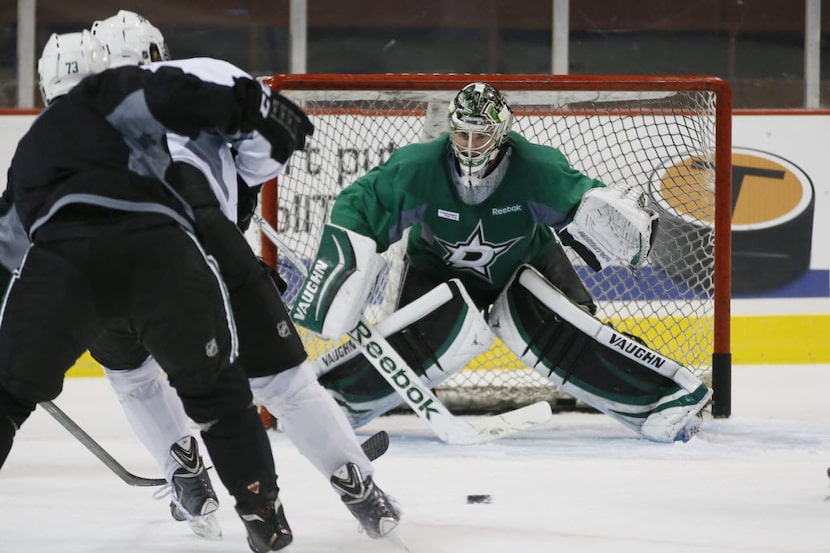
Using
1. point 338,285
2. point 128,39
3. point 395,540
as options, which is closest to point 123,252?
point 128,39

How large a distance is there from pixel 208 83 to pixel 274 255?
5.87 feet

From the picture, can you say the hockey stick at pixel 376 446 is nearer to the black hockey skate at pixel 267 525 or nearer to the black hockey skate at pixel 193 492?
the black hockey skate at pixel 193 492

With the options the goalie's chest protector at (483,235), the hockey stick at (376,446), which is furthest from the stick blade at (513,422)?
the hockey stick at (376,446)

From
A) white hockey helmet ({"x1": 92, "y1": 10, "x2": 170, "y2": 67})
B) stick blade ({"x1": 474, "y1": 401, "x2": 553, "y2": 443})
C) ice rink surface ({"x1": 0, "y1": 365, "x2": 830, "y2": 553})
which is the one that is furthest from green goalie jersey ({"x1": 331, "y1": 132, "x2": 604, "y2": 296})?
white hockey helmet ({"x1": 92, "y1": 10, "x2": 170, "y2": 67})

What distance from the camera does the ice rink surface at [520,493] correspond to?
1998mm

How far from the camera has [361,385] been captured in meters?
3.13

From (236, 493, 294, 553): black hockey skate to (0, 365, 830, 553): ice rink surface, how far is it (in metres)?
0.17

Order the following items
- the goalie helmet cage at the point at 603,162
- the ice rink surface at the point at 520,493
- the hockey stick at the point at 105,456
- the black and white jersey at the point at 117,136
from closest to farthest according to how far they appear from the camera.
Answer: the black and white jersey at the point at 117,136 < the ice rink surface at the point at 520,493 < the hockey stick at the point at 105,456 < the goalie helmet cage at the point at 603,162

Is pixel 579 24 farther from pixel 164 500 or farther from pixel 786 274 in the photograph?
pixel 164 500

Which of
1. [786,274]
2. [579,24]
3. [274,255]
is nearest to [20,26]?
[274,255]

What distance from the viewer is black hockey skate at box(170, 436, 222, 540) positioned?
6.70 feet

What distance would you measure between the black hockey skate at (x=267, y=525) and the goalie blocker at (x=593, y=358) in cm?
140

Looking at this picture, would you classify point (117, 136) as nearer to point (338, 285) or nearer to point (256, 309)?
point (256, 309)

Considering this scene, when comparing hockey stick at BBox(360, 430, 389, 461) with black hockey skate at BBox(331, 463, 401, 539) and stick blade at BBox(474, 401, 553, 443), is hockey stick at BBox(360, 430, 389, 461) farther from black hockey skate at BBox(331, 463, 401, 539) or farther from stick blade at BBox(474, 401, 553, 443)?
stick blade at BBox(474, 401, 553, 443)
